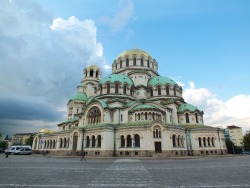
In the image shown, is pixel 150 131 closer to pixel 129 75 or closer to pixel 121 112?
pixel 121 112

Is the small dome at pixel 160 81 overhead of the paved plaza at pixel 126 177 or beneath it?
overhead

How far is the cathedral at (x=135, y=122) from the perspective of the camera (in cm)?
3341

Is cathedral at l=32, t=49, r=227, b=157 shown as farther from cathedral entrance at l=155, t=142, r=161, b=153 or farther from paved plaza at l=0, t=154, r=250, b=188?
paved plaza at l=0, t=154, r=250, b=188

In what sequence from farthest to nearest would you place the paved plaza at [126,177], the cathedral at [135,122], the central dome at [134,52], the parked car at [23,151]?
the central dome at [134,52], the parked car at [23,151], the cathedral at [135,122], the paved plaza at [126,177]

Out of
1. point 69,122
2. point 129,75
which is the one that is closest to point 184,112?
point 129,75

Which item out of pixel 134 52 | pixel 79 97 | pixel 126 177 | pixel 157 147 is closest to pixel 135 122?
pixel 157 147

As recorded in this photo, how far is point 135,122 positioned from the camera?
1407 inches

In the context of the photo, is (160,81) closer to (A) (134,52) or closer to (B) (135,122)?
(A) (134,52)

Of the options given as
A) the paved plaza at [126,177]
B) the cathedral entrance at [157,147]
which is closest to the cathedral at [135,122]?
the cathedral entrance at [157,147]

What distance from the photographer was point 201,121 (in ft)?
144

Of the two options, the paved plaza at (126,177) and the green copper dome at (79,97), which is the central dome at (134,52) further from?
the paved plaza at (126,177)

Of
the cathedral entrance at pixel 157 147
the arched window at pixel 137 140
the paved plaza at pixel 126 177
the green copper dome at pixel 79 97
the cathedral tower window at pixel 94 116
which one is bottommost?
the paved plaza at pixel 126 177

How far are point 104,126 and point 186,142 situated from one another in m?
18.1

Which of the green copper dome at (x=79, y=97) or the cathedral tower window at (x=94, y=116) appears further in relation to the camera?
the green copper dome at (x=79, y=97)
